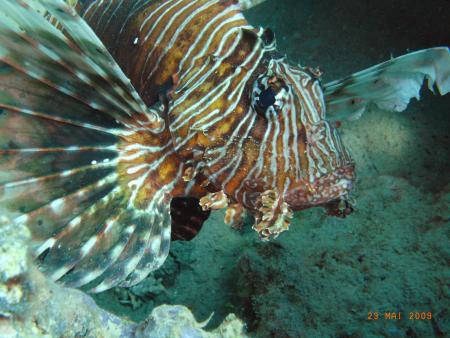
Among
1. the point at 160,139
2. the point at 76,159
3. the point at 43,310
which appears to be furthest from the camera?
the point at 160,139

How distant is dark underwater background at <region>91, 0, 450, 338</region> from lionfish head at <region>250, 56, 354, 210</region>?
0.32 metres

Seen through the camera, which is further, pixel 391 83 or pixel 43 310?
pixel 391 83

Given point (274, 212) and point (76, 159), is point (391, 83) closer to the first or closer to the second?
point (274, 212)

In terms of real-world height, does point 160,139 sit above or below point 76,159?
below

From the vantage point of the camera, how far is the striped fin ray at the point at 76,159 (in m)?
2.51

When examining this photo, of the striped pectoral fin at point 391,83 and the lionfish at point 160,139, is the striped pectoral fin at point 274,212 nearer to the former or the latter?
the lionfish at point 160,139

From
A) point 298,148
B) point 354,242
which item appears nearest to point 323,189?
point 298,148

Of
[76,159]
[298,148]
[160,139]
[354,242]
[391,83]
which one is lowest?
[354,242]

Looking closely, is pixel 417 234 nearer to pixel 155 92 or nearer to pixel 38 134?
pixel 155 92

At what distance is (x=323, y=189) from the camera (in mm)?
2688

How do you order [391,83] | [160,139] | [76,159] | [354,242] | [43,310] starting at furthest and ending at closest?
1. [354,242]
2. [391,83]
3. [160,139]
4. [76,159]
5. [43,310]

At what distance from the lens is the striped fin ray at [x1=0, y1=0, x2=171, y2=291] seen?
2.51 m

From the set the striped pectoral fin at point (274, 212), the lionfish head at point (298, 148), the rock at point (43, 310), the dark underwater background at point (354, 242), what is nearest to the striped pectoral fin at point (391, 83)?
the lionfish head at point (298, 148)

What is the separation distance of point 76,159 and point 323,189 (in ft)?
5.74
